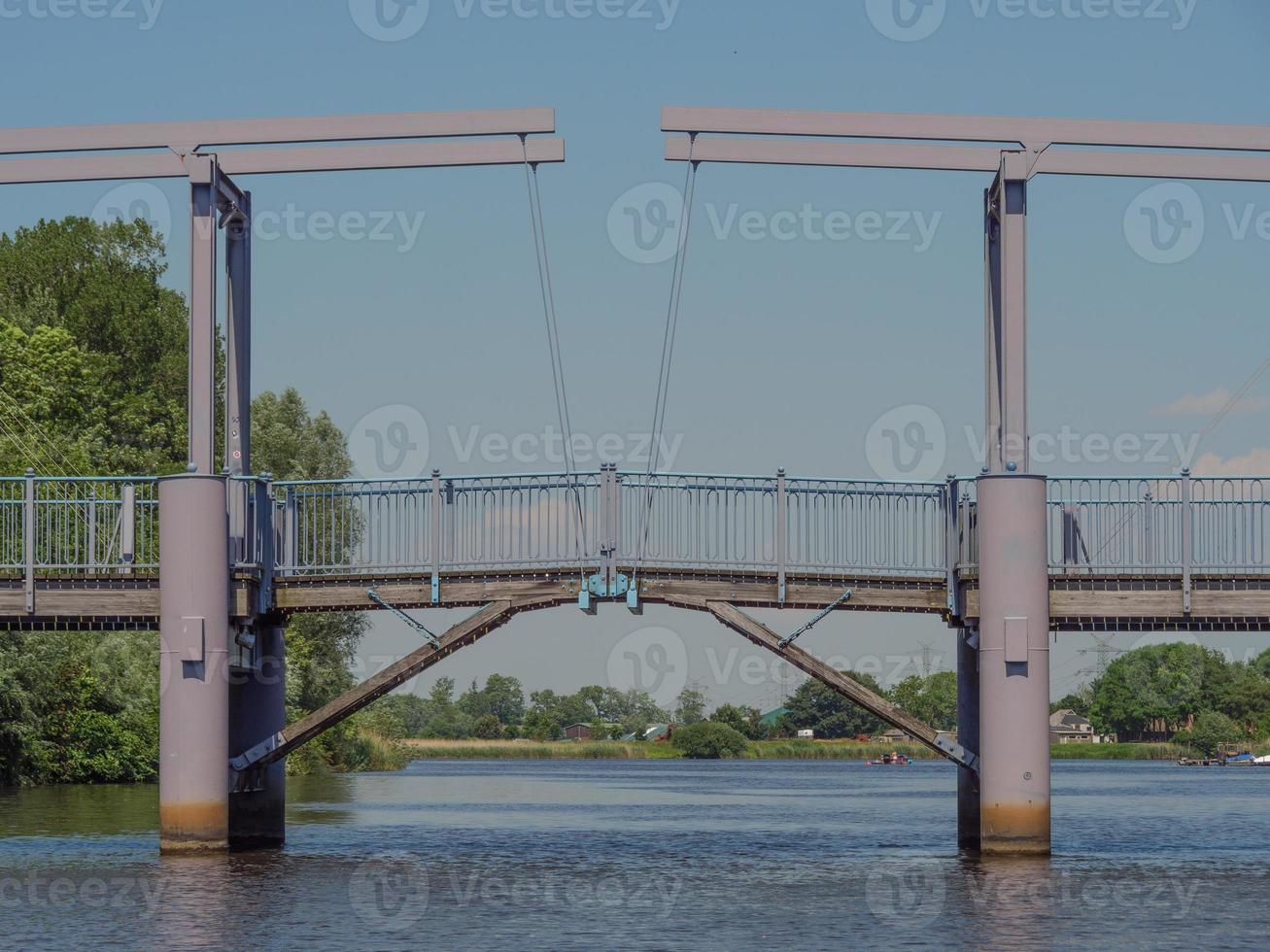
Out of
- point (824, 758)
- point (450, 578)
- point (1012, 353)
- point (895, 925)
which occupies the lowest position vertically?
point (824, 758)

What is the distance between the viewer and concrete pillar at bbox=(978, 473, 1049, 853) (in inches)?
1171

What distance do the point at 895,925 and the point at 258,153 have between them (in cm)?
1616

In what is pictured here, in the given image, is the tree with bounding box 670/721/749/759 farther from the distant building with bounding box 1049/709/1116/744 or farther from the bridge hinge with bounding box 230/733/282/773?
the bridge hinge with bounding box 230/733/282/773

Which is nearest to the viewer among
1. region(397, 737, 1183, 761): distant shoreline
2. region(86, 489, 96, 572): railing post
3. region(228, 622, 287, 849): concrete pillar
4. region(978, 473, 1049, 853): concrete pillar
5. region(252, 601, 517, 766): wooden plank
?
region(978, 473, 1049, 853): concrete pillar

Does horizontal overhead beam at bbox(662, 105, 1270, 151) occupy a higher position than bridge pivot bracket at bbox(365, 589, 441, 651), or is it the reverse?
horizontal overhead beam at bbox(662, 105, 1270, 151)

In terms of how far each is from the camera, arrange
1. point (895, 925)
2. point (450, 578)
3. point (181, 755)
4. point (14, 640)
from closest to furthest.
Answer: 1. point (895, 925)
2. point (181, 755)
3. point (450, 578)
4. point (14, 640)

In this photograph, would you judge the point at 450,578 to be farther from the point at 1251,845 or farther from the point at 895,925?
the point at 1251,845

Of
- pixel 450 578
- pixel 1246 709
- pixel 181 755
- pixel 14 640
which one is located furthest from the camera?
pixel 1246 709

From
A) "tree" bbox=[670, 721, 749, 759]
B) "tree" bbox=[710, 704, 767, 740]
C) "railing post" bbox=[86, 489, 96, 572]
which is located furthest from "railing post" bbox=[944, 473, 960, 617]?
"tree" bbox=[710, 704, 767, 740]

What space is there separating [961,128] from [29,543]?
15.8 meters

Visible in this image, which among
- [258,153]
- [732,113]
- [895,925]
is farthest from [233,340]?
[895,925]

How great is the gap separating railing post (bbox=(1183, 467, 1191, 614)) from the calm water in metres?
4.28

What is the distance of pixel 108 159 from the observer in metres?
32.6

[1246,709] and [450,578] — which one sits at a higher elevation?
[450,578]
